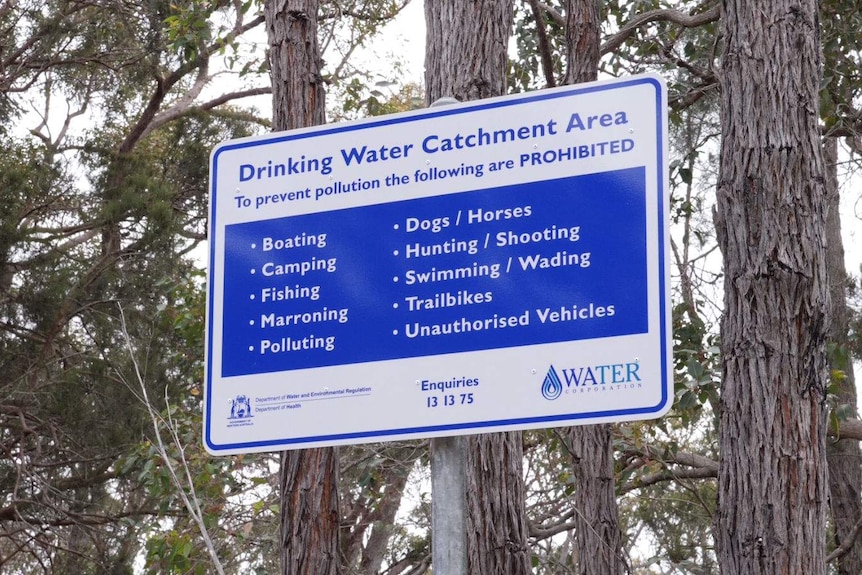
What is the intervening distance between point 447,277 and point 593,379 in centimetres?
31

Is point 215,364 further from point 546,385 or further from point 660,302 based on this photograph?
point 660,302

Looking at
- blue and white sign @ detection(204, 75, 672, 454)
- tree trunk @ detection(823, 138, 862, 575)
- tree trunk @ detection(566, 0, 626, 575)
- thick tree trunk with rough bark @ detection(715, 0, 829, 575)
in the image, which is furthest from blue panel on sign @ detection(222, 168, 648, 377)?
tree trunk @ detection(823, 138, 862, 575)

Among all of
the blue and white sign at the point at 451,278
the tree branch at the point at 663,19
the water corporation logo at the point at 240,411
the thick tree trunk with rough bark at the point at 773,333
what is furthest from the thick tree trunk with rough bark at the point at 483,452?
the tree branch at the point at 663,19

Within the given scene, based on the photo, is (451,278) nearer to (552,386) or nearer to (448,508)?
(552,386)

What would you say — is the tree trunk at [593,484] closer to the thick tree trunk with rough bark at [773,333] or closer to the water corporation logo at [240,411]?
the thick tree trunk with rough bark at [773,333]

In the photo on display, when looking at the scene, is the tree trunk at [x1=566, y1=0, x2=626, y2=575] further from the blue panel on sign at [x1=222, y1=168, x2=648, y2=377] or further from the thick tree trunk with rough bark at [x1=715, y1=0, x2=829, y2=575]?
the blue panel on sign at [x1=222, y1=168, x2=648, y2=377]

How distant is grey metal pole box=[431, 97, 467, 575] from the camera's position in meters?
1.82

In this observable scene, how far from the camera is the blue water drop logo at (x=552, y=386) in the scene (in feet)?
6.06

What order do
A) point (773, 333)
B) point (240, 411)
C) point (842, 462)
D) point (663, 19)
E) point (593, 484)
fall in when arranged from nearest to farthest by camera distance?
1. point (240, 411)
2. point (773, 333)
3. point (593, 484)
4. point (663, 19)
5. point (842, 462)

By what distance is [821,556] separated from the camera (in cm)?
323

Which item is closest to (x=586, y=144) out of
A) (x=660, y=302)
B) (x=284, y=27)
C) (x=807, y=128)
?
(x=660, y=302)

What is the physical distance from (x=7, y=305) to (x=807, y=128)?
770 centimetres

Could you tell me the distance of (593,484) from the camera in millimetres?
6809

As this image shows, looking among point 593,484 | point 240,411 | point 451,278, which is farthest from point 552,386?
point 593,484
